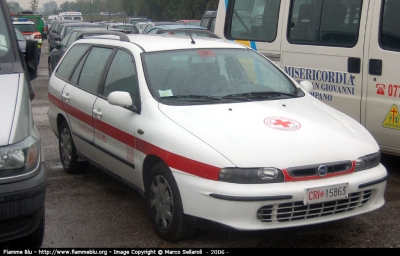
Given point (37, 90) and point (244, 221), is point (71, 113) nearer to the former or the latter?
point (244, 221)

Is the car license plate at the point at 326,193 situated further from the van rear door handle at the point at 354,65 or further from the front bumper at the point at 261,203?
the van rear door handle at the point at 354,65

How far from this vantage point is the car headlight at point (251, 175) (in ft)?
12.9

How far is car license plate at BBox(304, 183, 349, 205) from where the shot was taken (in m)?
3.97

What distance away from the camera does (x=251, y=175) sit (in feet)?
12.9

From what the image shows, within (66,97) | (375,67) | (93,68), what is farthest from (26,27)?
(375,67)

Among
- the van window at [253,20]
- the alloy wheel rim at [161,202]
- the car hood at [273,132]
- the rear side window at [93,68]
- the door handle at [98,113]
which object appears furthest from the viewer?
the van window at [253,20]

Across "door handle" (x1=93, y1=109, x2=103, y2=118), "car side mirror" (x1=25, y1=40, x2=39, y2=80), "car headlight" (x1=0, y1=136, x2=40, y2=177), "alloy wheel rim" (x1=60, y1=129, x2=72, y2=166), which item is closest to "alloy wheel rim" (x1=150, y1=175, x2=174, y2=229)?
"car headlight" (x1=0, y1=136, x2=40, y2=177)

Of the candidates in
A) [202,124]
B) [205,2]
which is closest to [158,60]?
[202,124]

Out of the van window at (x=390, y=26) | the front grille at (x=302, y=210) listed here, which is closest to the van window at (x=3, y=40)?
the front grille at (x=302, y=210)

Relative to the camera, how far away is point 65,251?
4117mm

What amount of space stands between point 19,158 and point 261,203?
1584mm

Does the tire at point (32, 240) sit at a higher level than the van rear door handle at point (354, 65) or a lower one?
lower

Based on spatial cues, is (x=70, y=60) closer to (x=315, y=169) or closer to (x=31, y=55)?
(x=31, y=55)

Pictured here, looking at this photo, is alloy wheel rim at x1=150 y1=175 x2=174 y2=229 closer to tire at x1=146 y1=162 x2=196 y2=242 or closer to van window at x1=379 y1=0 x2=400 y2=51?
tire at x1=146 y1=162 x2=196 y2=242
